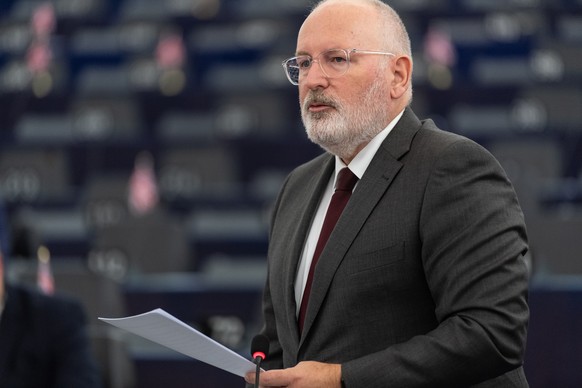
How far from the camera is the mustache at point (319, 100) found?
2451 millimetres

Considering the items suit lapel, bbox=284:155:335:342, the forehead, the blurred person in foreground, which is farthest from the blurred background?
the forehead

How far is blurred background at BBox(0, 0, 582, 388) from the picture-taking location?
5.26m

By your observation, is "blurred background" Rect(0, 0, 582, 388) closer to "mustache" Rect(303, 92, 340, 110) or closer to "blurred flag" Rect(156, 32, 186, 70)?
"blurred flag" Rect(156, 32, 186, 70)

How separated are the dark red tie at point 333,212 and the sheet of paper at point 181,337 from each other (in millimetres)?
195

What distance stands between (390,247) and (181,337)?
45cm

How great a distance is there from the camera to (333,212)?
2.51 meters

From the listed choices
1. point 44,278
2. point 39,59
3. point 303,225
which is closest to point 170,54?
point 39,59

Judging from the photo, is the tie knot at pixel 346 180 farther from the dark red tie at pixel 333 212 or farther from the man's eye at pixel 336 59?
the man's eye at pixel 336 59

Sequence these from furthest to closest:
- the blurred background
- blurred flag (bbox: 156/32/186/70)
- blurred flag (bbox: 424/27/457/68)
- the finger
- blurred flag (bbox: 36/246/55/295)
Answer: blurred flag (bbox: 156/32/186/70) < blurred flag (bbox: 424/27/457/68) < the blurred background < blurred flag (bbox: 36/246/55/295) < the finger

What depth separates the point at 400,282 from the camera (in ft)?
7.54

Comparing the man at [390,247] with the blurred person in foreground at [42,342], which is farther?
the blurred person in foreground at [42,342]

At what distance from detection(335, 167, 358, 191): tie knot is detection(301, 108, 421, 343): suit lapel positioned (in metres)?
0.07

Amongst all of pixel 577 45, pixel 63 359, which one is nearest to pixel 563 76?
pixel 577 45

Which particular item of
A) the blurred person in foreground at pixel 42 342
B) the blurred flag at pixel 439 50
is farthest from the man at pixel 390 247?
the blurred flag at pixel 439 50
